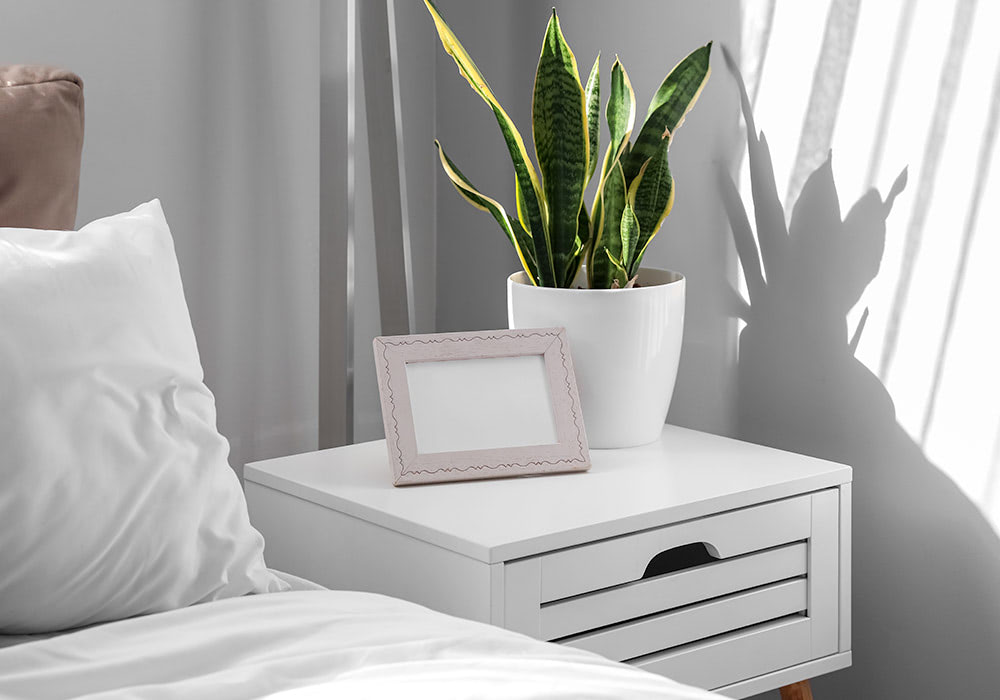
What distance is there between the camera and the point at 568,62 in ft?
5.29

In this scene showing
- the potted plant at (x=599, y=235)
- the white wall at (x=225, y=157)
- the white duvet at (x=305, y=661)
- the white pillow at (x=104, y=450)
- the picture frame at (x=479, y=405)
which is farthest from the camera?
the white wall at (x=225, y=157)

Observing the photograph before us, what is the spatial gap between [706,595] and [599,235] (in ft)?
1.73

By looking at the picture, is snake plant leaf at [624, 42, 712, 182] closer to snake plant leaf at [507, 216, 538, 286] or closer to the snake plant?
the snake plant

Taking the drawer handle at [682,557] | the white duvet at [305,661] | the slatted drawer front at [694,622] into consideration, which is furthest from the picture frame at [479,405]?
the white duvet at [305,661]

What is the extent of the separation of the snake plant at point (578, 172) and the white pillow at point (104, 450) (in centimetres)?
68

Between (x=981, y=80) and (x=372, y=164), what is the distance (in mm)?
993

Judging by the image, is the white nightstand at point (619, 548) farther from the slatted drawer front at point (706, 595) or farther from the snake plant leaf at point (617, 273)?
the snake plant leaf at point (617, 273)

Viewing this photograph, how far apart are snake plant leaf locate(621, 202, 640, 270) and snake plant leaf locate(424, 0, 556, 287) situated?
109 mm

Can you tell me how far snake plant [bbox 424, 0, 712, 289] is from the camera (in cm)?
162

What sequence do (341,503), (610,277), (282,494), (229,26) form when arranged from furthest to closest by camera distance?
1. (229,26)
2. (610,277)
3. (282,494)
4. (341,503)

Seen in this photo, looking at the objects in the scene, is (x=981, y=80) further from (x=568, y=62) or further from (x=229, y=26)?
(x=229, y=26)

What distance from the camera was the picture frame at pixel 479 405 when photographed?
149cm

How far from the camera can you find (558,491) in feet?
4.78

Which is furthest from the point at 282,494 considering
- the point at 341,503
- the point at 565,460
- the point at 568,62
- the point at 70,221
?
the point at 568,62
